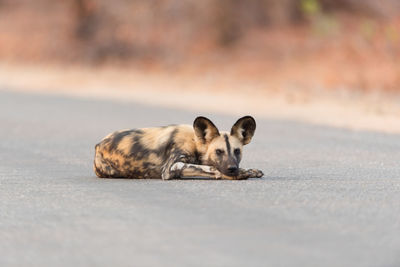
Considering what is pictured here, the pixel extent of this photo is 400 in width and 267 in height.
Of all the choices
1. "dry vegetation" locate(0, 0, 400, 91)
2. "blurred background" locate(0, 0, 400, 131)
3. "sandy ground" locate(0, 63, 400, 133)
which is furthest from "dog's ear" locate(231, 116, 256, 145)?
"dry vegetation" locate(0, 0, 400, 91)

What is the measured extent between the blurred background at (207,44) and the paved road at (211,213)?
43.0 feet

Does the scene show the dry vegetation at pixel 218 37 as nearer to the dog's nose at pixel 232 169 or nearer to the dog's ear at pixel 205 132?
the dog's ear at pixel 205 132

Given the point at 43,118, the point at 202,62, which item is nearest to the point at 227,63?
the point at 202,62

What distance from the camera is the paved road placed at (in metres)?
5.45

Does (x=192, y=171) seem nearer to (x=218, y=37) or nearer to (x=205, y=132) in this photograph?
(x=205, y=132)

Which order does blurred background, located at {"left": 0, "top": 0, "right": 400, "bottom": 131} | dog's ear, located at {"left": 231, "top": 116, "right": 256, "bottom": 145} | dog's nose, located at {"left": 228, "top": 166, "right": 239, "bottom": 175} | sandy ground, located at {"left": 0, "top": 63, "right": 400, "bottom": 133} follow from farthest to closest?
blurred background, located at {"left": 0, "top": 0, "right": 400, "bottom": 131} < sandy ground, located at {"left": 0, "top": 63, "right": 400, "bottom": 133} < dog's ear, located at {"left": 231, "top": 116, "right": 256, "bottom": 145} < dog's nose, located at {"left": 228, "top": 166, "right": 239, "bottom": 175}

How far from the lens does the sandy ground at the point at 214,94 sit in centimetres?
1677

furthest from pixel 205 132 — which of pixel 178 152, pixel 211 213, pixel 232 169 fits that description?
pixel 211 213

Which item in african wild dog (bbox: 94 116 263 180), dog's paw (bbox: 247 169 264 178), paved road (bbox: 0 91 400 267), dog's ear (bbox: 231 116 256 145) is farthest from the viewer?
dog's paw (bbox: 247 169 264 178)

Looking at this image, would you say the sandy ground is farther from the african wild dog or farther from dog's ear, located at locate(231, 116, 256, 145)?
the african wild dog

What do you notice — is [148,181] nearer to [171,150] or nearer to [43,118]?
[171,150]

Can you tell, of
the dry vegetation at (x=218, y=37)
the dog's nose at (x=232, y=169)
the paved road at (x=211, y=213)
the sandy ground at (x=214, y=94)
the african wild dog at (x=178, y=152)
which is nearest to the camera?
the paved road at (x=211, y=213)

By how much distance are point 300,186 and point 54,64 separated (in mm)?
21488

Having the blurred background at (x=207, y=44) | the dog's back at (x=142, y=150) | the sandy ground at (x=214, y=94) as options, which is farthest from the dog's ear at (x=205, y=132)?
the blurred background at (x=207, y=44)
